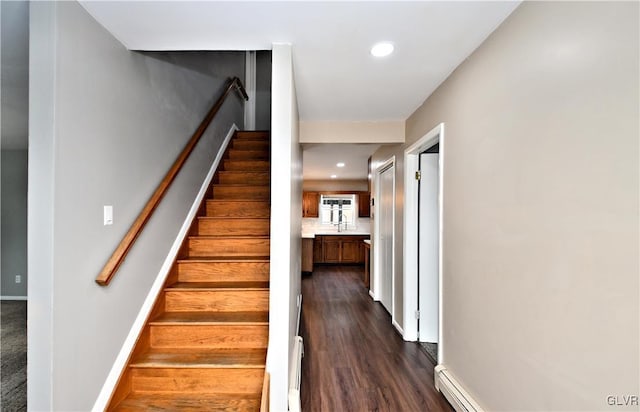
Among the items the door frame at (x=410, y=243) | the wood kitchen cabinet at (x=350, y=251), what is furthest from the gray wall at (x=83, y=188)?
the wood kitchen cabinet at (x=350, y=251)

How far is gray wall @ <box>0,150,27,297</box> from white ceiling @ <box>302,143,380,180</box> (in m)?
4.42

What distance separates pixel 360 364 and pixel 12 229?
5.58m

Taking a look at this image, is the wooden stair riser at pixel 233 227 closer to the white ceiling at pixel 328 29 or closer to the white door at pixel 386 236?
the white ceiling at pixel 328 29

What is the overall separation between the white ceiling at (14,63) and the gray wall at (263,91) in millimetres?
3300

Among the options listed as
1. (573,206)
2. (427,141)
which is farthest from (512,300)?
(427,141)

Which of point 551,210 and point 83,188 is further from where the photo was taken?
point 83,188

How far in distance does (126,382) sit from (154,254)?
0.81 metres

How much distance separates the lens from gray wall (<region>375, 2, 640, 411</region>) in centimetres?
94

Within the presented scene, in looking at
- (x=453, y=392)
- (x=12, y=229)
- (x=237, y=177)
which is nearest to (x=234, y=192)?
(x=237, y=177)

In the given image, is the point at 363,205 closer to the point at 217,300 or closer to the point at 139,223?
the point at 217,300

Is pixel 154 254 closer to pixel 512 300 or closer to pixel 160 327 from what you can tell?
pixel 160 327

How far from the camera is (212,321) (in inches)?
81.2

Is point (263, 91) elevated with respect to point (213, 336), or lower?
elevated

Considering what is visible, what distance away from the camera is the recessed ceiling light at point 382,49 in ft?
5.59
